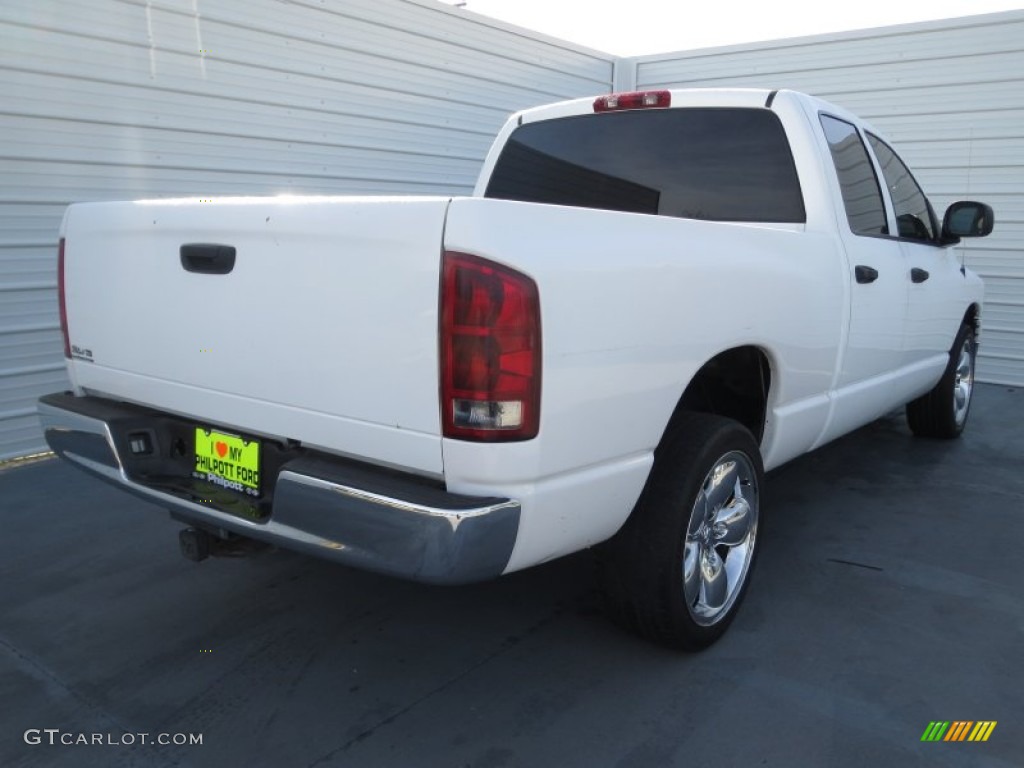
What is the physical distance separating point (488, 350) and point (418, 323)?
0.60ft

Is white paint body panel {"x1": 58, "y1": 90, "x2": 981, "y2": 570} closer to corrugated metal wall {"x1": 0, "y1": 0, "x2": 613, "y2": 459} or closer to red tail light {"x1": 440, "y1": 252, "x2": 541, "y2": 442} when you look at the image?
red tail light {"x1": 440, "y1": 252, "x2": 541, "y2": 442}

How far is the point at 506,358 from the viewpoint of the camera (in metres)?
1.97

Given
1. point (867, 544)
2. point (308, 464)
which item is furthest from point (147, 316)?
point (867, 544)

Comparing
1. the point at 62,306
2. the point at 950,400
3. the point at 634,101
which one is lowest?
the point at 950,400

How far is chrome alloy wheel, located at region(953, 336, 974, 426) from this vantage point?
566 centimetres

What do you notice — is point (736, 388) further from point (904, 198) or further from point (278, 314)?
point (904, 198)

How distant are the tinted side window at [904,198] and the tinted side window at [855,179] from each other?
21 cm

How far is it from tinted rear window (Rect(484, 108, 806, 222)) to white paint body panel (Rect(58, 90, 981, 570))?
55cm

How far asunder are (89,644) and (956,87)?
28.3 feet

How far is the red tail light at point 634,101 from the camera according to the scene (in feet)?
12.2

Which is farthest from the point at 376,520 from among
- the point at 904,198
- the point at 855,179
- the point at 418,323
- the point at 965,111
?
the point at 965,111

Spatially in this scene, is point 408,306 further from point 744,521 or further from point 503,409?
point 744,521

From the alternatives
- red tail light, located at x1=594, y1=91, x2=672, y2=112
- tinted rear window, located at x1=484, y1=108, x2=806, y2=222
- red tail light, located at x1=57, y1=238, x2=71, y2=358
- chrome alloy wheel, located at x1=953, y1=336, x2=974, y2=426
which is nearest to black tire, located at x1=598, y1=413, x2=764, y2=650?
tinted rear window, located at x1=484, y1=108, x2=806, y2=222

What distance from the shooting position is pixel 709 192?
362 centimetres
